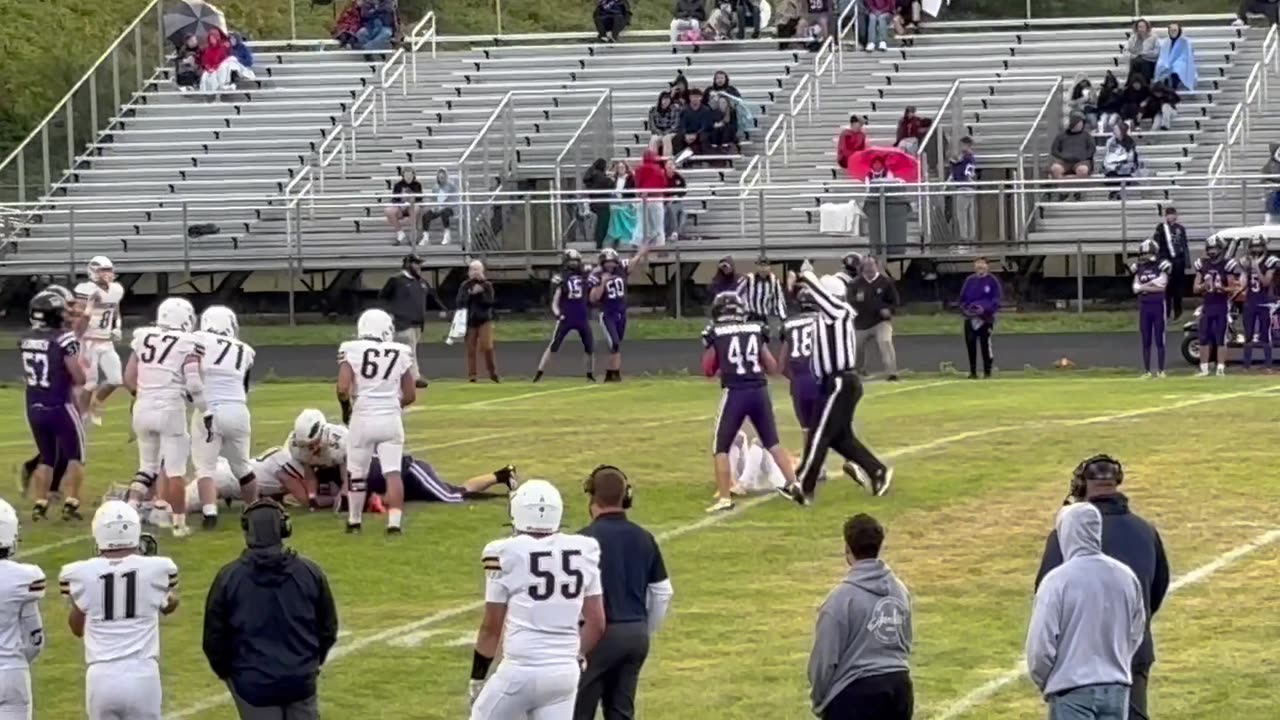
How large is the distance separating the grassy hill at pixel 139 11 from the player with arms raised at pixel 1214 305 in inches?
1037

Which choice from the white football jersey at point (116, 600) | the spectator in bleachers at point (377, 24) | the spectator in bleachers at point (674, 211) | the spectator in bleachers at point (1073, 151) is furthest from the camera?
the spectator in bleachers at point (377, 24)

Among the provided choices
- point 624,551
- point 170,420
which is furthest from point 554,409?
point 624,551

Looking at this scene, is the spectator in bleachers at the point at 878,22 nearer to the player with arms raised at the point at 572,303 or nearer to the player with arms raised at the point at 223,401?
the player with arms raised at the point at 572,303

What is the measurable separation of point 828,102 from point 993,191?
6168 mm

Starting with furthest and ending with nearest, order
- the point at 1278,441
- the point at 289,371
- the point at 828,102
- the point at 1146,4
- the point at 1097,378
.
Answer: the point at 1146,4
the point at 828,102
the point at 289,371
the point at 1097,378
the point at 1278,441

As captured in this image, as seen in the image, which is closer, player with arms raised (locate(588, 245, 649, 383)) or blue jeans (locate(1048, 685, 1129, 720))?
blue jeans (locate(1048, 685, 1129, 720))

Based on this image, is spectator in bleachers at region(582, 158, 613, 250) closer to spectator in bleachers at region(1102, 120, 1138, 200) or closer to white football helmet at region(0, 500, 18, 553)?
spectator in bleachers at region(1102, 120, 1138, 200)

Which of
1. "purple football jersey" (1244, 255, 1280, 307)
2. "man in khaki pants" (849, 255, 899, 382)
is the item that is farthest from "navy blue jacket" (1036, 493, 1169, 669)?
"purple football jersey" (1244, 255, 1280, 307)

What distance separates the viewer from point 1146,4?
2267 inches

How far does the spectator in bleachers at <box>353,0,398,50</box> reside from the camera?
45688 millimetres

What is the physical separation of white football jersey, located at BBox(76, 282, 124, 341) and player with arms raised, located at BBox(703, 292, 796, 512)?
680 cm

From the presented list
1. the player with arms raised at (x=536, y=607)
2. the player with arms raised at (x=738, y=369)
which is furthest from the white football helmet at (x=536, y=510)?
the player with arms raised at (x=738, y=369)

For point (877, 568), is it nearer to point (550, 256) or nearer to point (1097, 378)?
point (1097, 378)

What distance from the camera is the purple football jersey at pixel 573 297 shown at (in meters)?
30.4
